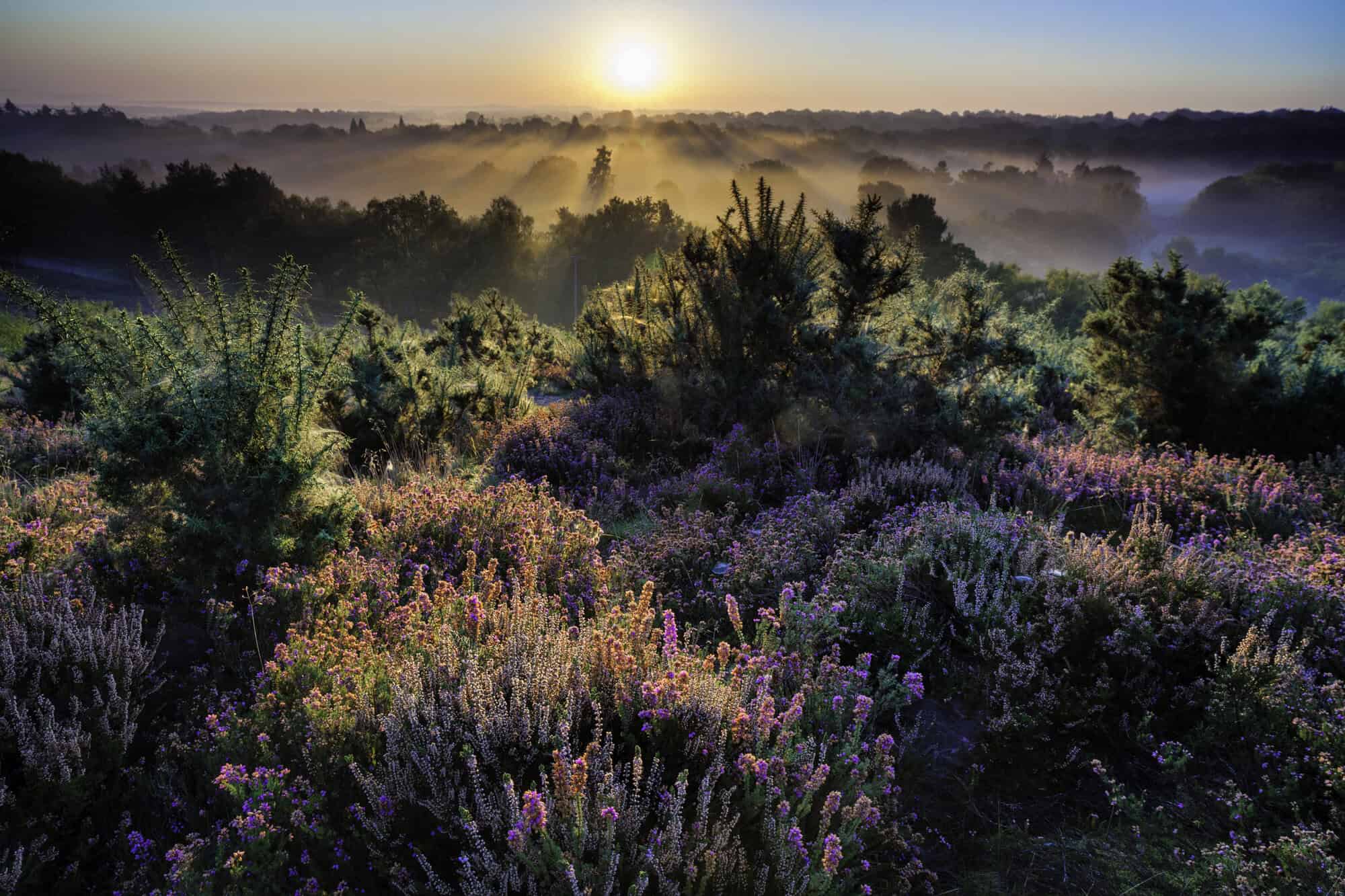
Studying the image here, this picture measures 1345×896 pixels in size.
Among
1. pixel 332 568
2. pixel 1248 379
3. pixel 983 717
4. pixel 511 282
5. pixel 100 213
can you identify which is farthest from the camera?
pixel 511 282

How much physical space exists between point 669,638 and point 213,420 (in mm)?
2868

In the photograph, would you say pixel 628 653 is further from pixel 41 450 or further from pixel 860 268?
pixel 41 450

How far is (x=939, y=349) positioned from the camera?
7.87 m

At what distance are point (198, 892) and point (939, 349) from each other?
768 cm

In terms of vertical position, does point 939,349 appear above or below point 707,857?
above

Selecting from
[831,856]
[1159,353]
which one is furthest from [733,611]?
[1159,353]

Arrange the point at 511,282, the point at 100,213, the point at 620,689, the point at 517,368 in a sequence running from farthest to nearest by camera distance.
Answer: the point at 511,282 < the point at 100,213 < the point at 517,368 < the point at 620,689

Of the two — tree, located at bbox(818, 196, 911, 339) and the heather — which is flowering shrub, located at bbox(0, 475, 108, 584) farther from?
tree, located at bbox(818, 196, 911, 339)

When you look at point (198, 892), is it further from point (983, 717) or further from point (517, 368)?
point (517, 368)

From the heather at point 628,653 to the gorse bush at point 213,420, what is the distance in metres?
0.02

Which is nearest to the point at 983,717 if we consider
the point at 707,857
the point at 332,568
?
the point at 707,857

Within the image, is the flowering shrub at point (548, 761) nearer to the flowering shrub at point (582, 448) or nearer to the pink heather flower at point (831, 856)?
the pink heather flower at point (831, 856)

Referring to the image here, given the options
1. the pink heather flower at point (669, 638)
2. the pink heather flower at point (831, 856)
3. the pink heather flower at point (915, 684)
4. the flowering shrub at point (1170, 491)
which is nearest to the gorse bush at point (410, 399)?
the pink heather flower at point (669, 638)

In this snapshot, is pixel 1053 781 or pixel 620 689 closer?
pixel 620 689
